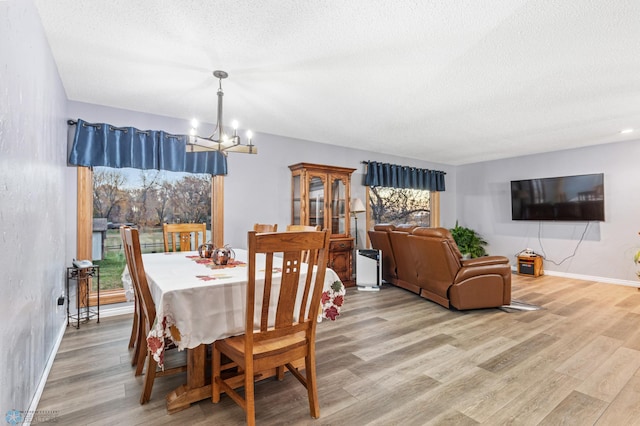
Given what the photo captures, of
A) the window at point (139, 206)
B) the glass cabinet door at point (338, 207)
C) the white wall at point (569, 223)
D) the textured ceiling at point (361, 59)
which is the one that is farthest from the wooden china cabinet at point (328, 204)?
the white wall at point (569, 223)

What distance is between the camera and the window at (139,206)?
3680 mm

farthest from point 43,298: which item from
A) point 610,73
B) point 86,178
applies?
point 610,73

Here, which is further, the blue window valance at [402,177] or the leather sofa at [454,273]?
the blue window valance at [402,177]

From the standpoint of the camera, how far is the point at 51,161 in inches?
101

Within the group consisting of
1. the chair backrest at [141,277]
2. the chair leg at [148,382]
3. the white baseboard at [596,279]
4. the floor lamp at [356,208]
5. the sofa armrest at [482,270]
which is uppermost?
the floor lamp at [356,208]

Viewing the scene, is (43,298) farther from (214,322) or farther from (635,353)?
(635,353)

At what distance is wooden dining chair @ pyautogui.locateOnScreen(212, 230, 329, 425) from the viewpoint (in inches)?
60.4

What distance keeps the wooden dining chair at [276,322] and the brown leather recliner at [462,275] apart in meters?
2.39


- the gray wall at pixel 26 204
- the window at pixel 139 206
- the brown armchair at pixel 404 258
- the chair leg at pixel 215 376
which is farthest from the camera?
the brown armchair at pixel 404 258

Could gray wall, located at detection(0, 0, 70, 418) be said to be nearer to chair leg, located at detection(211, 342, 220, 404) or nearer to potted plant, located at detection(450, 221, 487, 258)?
chair leg, located at detection(211, 342, 220, 404)

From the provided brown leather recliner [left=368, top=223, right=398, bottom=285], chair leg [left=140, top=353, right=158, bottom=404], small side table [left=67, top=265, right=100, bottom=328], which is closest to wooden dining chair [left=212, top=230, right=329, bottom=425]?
chair leg [left=140, top=353, right=158, bottom=404]

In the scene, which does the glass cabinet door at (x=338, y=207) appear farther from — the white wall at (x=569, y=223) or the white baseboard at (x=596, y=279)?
the white baseboard at (x=596, y=279)

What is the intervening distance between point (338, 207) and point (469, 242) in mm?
3344

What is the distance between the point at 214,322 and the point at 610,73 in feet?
12.0
